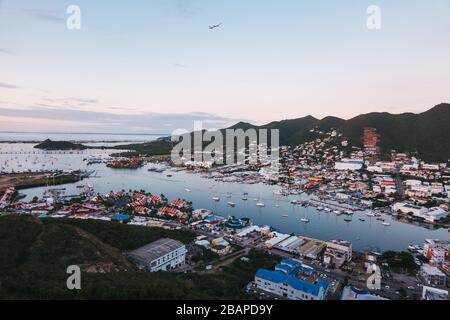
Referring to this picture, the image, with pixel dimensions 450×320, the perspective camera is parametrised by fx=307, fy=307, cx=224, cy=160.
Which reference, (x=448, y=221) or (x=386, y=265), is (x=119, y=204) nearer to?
(x=386, y=265)

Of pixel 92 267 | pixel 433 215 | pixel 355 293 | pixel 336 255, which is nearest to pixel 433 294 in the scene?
pixel 355 293

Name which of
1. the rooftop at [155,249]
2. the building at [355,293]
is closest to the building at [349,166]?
the building at [355,293]

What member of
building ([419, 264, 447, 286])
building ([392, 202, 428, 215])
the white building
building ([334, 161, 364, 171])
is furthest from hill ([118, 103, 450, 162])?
the white building

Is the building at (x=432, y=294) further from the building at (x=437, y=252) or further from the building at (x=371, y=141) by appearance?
the building at (x=371, y=141)

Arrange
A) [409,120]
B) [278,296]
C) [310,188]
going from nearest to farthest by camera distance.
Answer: [278,296]
[310,188]
[409,120]

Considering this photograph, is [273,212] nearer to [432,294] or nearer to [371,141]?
[432,294]

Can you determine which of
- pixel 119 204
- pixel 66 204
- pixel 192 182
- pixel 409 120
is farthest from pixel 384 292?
pixel 409 120
